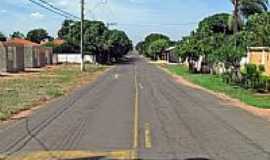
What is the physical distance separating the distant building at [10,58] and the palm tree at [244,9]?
23.2 meters

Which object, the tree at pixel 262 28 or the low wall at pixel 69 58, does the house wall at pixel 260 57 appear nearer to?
the tree at pixel 262 28

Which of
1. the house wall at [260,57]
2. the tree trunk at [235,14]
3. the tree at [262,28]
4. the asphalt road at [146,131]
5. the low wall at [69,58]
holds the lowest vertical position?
the asphalt road at [146,131]

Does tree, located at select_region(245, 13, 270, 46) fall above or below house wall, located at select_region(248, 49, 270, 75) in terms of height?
above

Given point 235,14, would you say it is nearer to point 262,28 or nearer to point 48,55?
point 262,28

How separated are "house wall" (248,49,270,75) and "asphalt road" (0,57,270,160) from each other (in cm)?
1538

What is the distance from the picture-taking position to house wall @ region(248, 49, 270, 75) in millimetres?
38428

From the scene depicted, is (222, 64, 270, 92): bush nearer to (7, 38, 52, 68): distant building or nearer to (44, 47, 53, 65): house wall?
(7, 38, 52, 68): distant building

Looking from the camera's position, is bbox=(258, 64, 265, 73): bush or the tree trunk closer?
bbox=(258, 64, 265, 73): bush

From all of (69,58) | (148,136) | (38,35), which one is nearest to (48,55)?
(69,58)

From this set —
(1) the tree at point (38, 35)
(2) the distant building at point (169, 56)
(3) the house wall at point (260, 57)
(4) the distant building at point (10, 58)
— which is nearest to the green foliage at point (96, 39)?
(2) the distant building at point (169, 56)

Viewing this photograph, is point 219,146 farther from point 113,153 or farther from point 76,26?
point 76,26

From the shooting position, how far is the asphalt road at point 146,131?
1219cm

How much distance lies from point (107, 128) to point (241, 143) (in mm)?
4098

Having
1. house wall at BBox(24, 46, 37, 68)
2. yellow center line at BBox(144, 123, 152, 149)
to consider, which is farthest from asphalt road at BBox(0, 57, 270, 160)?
house wall at BBox(24, 46, 37, 68)
